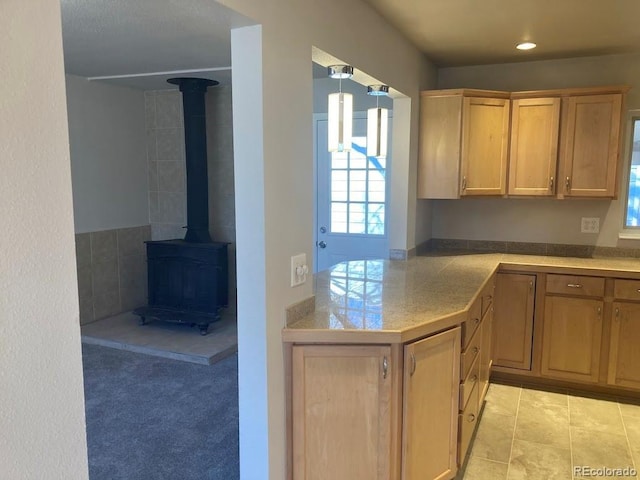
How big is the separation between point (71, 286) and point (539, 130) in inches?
138

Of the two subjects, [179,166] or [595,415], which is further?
[179,166]

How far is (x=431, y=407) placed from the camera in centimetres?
219

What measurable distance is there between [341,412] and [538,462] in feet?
4.55

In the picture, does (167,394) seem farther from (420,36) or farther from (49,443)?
(420,36)

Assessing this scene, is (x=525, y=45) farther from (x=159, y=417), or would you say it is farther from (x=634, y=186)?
(x=159, y=417)

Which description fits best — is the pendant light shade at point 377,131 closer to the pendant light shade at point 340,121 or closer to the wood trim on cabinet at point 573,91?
the pendant light shade at point 340,121

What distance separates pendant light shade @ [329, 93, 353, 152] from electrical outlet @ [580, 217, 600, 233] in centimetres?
259

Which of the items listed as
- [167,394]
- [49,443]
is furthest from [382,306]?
[167,394]

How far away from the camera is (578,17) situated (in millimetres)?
2848

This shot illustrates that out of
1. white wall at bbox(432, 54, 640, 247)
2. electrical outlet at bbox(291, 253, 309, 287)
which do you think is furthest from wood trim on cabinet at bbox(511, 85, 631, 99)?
electrical outlet at bbox(291, 253, 309, 287)

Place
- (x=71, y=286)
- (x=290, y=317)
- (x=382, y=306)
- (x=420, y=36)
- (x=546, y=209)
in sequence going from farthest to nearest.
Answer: (x=546, y=209), (x=420, y=36), (x=382, y=306), (x=290, y=317), (x=71, y=286)

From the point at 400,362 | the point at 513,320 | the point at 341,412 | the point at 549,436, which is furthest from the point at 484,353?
the point at 341,412

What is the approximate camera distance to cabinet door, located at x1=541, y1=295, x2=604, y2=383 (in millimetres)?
3430

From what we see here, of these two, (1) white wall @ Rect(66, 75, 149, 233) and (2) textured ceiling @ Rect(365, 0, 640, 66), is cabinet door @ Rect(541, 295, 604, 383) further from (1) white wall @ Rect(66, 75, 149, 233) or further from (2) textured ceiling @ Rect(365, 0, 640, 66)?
(1) white wall @ Rect(66, 75, 149, 233)
